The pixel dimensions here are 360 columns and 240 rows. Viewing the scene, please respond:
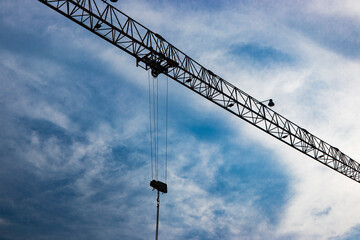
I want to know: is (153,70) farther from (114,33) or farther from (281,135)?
(281,135)

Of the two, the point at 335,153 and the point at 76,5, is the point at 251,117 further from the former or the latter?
the point at 76,5

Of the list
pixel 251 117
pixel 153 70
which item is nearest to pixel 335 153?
pixel 251 117

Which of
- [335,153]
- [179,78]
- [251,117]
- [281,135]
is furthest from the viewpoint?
[335,153]

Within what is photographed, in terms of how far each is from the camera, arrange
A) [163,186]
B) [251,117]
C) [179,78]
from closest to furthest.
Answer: [163,186] < [179,78] < [251,117]

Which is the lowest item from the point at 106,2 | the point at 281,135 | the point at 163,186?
the point at 163,186

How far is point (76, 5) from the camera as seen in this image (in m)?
19.1

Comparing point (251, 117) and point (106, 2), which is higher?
point (106, 2)

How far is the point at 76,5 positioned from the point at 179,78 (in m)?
8.66

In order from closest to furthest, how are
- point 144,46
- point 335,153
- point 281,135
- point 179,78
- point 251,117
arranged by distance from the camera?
point 144,46, point 179,78, point 251,117, point 281,135, point 335,153

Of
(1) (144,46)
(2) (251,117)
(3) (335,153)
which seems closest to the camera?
(1) (144,46)

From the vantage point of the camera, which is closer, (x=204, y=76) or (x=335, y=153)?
(x=204, y=76)

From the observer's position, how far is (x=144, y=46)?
859 inches

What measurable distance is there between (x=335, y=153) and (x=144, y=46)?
23673 mm

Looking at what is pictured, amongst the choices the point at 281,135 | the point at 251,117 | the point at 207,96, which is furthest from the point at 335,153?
the point at 207,96
